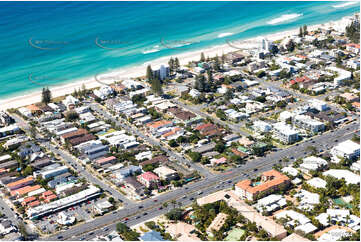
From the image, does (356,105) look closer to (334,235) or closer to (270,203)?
(270,203)

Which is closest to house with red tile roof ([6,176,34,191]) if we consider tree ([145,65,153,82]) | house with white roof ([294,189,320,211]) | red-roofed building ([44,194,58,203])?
red-roofed building ([44,194,58,203])

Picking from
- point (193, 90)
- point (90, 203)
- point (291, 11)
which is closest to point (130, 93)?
point (193, 90)

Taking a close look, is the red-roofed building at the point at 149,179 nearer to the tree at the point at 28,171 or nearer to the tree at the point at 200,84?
the tree at the point at 28,171

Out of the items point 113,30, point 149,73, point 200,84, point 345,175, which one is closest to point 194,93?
point 200,84

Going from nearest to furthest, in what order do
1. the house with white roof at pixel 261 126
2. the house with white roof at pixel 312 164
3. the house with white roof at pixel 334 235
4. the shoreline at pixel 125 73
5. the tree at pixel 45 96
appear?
the house with white roof at pixel 334 235 → the house with white roof at pixel 312 164 → the house with white roof at pixel 261 126 → the tree at pixel 45 96 → the shoreline at pixel 125 73

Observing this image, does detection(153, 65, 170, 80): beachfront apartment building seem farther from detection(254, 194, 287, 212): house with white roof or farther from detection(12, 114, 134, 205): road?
detection(254, 194, 287, 212): house with white roof

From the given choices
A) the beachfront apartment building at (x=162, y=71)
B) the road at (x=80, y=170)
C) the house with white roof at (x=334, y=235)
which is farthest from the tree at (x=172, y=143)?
the beachfront apartment building at (x=162, y=71)

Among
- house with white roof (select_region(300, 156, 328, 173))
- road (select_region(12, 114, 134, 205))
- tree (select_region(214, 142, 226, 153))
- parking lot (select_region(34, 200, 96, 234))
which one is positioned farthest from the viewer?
tree (select_region(214, 142, 226, 153))
